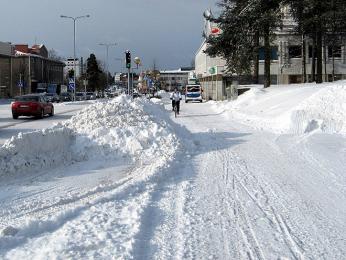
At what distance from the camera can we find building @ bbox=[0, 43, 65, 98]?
108 meters

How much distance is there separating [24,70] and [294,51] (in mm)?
63166

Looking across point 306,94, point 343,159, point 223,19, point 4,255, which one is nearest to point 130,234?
point 4,255

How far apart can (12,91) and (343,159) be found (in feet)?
342

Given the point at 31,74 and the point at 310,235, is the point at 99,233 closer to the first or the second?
the point at 310,235

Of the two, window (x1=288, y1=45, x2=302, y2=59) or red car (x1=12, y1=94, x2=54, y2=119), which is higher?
window (x1=288, y1=45, x2=302, y2=59)

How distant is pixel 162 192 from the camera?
9453 mm

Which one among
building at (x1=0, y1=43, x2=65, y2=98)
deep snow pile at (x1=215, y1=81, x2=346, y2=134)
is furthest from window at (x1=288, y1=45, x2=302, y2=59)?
building at (x1=0, y1=43, x2=65, y2=98)

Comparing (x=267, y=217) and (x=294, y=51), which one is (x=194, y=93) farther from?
(x=267, y=217)

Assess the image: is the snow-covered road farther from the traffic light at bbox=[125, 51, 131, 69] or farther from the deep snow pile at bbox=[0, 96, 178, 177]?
the traffic light at bbox=[125, 51, 131, 69]

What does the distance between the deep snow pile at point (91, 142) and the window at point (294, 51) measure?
173 feet

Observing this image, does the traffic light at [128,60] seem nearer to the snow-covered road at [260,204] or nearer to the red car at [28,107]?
the red car at [28,107]

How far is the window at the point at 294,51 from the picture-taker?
67438 millimetres

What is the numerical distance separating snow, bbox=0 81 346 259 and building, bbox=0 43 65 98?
80.2 meters

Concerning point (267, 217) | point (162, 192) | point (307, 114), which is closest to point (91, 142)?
point (162, 192)
